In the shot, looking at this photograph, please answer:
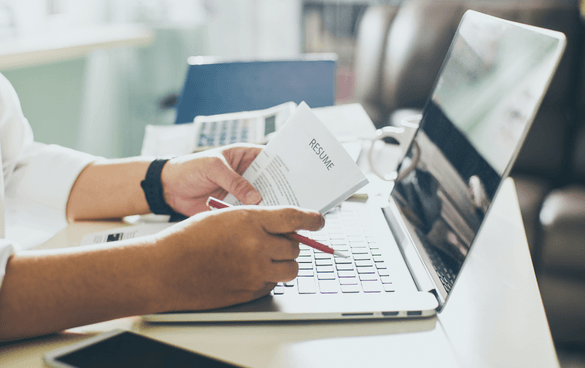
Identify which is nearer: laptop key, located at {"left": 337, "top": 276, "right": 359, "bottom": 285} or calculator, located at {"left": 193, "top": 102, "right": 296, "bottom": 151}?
laptop key, located at {"left": 337, "top": 276, "right": 359, "bottom": 285}

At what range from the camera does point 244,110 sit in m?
1.18

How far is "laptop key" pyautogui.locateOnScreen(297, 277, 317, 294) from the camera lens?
0.47 metres

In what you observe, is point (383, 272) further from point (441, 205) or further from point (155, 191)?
point (155, 191)

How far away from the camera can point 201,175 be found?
0.66 m

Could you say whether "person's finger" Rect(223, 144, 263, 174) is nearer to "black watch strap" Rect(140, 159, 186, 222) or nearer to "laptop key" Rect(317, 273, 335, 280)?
"black watch strap" Rect(140, 159, 186, 222)

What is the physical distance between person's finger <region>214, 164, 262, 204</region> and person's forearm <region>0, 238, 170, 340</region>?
0.61 feet

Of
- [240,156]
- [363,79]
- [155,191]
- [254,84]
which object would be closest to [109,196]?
[155,191]

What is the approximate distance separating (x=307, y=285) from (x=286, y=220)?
3.8 inches

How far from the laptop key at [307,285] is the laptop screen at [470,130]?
0.44ft

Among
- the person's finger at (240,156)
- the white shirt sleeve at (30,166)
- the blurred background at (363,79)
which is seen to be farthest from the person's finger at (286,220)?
the blurred background at (363,79)

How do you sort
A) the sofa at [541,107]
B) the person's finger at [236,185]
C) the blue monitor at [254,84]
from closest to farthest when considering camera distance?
the person's finger at [236,185] < the blue monitor at [254,84] < the sofa at [541,107]

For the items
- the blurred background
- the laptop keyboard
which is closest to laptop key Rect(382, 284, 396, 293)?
the laptop keyboard

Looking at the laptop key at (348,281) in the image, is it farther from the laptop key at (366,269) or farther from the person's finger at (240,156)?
the person's finger at (240,156)

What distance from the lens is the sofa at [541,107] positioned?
4.47 ft
